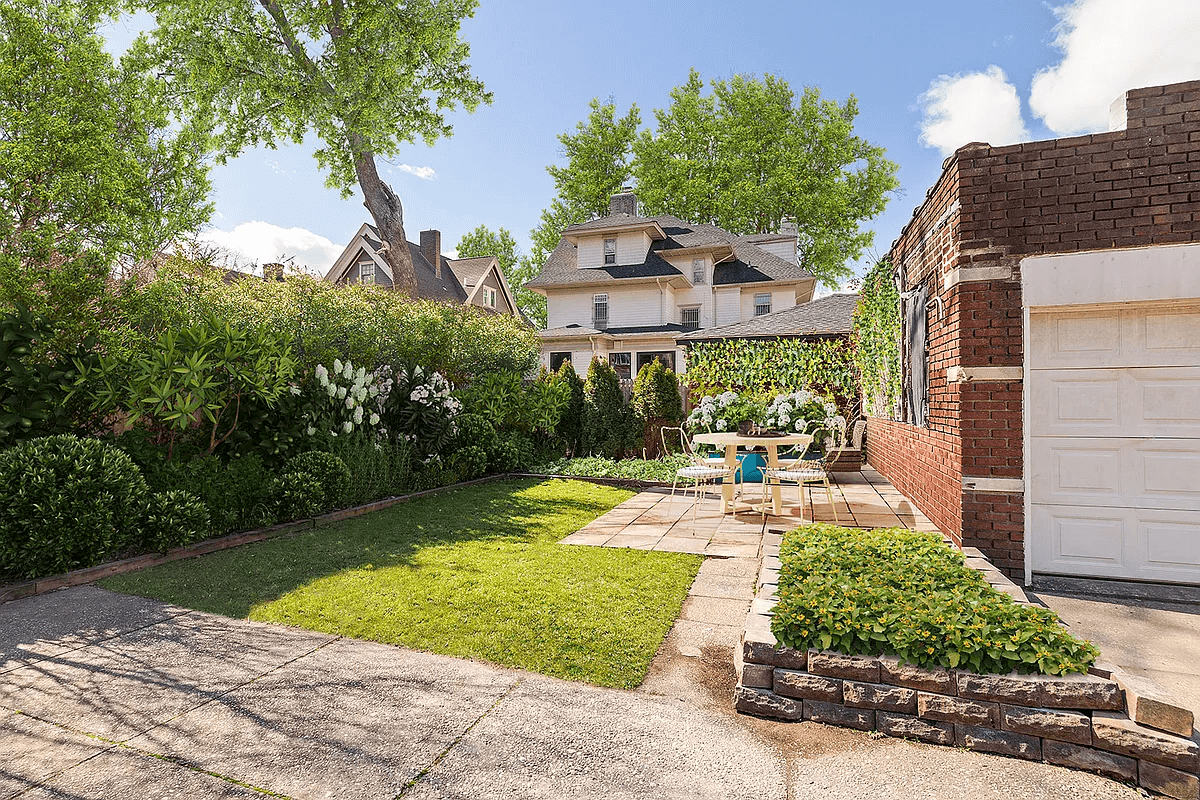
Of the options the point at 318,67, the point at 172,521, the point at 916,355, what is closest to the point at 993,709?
the point at 916,355

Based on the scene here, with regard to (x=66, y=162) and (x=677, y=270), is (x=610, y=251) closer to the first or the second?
(x=677, y=270)

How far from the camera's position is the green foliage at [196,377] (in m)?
5.96

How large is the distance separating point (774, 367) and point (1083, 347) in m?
8.79

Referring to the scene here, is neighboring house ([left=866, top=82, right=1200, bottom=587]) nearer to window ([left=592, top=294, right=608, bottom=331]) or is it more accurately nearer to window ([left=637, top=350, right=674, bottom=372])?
window ([left=637, top=350, right=674, bottom=372])

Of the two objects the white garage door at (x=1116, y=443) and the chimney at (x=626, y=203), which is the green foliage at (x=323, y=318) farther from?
the chimney at (x=626, y=203)

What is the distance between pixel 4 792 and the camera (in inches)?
91.7

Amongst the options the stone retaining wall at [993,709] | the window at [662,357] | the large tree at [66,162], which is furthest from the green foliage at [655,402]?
the window at [662,357]

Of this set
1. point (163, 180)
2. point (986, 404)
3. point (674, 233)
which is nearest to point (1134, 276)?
point (986, 404)

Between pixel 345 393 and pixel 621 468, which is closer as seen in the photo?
pixel 345 393

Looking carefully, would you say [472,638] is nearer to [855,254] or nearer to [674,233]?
[674,233]

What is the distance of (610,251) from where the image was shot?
25.8 m

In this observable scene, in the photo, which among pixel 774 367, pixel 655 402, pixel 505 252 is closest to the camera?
pixel 655 402

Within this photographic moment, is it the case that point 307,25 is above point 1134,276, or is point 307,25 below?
above

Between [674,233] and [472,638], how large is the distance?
982 inches
